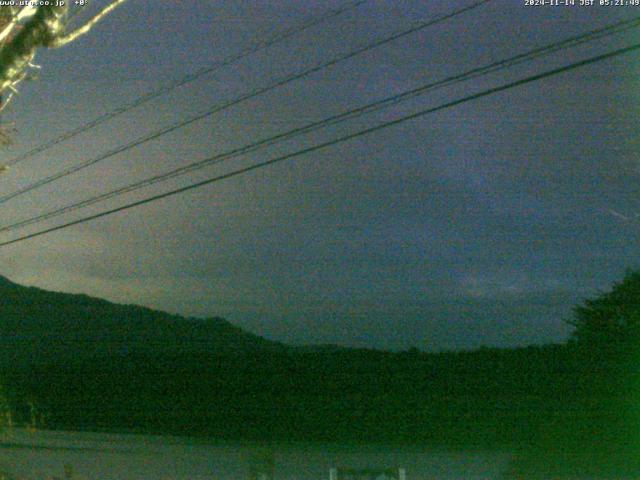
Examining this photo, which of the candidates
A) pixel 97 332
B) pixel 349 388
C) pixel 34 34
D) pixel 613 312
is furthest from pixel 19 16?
pixel 97 332

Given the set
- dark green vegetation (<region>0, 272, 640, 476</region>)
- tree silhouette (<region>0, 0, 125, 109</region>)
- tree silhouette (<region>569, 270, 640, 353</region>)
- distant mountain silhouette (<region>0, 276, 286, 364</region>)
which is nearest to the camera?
tree silhouette (<region>0, 0, 125, 109</region>)

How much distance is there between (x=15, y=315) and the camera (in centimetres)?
3272

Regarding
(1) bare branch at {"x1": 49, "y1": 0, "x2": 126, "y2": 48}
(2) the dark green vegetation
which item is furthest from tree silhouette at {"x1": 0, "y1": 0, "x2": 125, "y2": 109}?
(2) the dark green vegetation

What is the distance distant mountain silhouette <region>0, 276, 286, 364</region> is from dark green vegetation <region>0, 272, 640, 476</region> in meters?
0.10

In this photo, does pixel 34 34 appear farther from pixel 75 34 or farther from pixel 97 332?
pixel 97 332

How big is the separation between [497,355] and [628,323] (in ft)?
24.8

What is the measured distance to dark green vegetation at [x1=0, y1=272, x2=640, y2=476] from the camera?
52.2ft

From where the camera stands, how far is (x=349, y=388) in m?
18.8

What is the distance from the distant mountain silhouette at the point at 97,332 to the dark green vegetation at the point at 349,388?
10 cm

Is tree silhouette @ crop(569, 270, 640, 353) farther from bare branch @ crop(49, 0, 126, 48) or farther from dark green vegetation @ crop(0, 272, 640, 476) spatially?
bare branch @ crop(49, 0, 126, 48)

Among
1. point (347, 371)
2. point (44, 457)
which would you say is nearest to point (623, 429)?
point (347, 371)

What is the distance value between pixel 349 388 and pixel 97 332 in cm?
1432

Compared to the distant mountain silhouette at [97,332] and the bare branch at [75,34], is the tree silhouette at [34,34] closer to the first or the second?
the bare branch at [75,34]

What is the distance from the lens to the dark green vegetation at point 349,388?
15.9m
